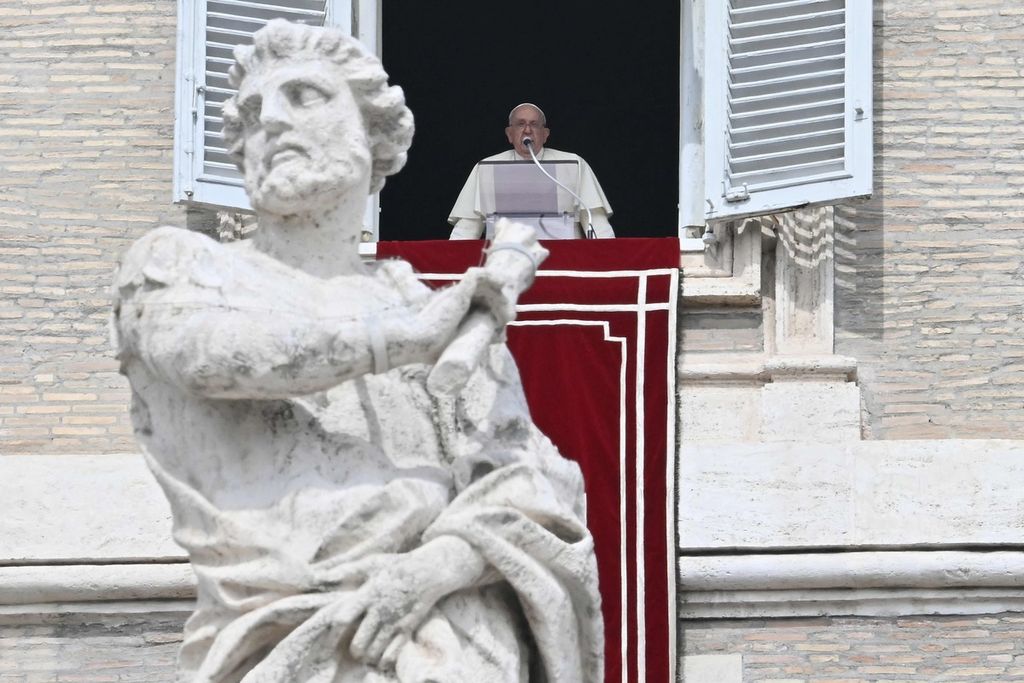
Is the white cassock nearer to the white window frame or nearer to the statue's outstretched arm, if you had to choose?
the white window frame

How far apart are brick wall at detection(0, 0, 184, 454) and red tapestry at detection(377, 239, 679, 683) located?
92cm

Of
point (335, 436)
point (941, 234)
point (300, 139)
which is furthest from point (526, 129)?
point (335, 436)

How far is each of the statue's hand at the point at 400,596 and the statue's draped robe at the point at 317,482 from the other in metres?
0.02

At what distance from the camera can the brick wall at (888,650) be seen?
10.3m

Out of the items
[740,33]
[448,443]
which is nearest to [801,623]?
[740,33]

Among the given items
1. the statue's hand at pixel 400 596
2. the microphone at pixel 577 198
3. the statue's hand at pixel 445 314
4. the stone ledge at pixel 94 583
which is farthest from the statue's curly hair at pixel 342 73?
the microphone at pixel 577 198

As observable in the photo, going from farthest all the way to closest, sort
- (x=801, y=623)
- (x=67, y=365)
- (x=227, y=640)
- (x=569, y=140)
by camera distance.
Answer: (x=569, y=140)
(x=67, y=365)
(x=801, y=623)
(x=227, y=640)

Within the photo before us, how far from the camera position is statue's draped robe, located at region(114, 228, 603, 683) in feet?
19.6

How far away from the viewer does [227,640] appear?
596 cm

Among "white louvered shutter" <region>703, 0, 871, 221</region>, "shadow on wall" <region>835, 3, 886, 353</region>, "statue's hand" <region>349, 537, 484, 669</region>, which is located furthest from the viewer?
"shadow on wall" <region>835, 3, 886, 353</region>

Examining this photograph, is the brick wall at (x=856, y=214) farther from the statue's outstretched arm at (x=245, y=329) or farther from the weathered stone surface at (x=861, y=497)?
the statue's outstretched arm at (x=245, y=329)

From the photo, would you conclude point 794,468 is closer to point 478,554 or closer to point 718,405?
point 718,405

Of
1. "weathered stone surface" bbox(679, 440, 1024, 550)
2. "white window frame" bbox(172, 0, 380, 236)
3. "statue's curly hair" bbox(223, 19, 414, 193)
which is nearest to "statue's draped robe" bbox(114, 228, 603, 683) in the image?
"statue's curly hair" bbox(223, 19, 414, 193)

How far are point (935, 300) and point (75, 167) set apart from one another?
9.51 ft
